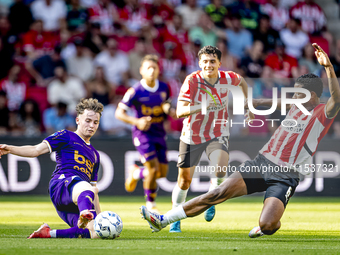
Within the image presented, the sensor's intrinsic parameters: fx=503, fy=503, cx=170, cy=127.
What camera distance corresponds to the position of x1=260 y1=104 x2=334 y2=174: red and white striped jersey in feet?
17.5

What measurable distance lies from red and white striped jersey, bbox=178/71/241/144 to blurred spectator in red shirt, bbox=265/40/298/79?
6.31 metres

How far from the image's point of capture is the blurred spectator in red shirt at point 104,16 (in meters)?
12.7

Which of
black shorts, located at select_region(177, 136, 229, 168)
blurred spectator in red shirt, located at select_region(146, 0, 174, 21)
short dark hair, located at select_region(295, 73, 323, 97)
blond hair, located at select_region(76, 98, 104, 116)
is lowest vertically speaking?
black shorts, located at select_region(177, 136, 229, 168)

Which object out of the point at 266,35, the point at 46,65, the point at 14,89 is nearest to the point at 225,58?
the point at 266,35

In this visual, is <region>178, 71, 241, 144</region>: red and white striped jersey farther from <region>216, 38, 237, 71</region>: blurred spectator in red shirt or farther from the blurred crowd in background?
<region>216, 38, 237, 71</region>: blurred spectator in red shirt

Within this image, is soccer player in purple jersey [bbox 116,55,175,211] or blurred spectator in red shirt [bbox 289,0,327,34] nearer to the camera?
soccer player in purple jersey [bbox 116,55,175,211]

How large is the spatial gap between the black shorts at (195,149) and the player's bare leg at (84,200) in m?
1.41

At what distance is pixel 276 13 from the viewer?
1430 centimetres

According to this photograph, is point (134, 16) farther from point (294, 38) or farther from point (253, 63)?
point (294, 38)

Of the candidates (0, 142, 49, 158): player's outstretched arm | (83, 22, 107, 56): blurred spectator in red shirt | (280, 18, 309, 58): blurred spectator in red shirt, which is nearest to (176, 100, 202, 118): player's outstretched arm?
(0, 142, 49, 158): player's outstretched arm

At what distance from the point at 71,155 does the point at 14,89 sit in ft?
20.1

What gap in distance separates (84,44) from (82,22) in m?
0.71

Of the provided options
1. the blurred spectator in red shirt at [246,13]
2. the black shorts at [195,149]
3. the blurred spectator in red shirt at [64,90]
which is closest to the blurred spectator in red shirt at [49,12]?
the blurred spectator in red shirt at [64,90]

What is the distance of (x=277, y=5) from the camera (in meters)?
14.4
